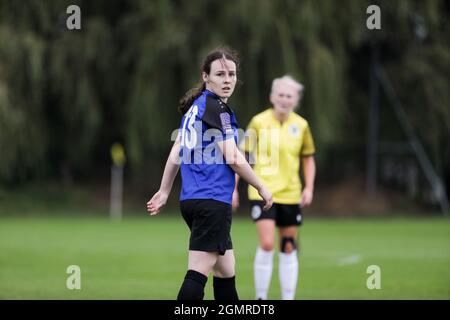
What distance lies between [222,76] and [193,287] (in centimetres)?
149

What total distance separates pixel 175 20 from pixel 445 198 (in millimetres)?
9942

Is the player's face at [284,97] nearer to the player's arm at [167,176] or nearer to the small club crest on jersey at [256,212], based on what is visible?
the small club crest on jersey at [256,212]

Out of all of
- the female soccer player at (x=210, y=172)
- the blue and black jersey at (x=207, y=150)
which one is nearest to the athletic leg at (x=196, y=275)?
the female soccer player at (x=210, y=172)

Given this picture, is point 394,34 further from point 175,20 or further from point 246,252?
point 246,252

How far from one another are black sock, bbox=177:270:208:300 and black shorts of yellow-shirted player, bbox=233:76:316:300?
266 cm

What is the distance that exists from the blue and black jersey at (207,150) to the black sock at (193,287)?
540 millimetres

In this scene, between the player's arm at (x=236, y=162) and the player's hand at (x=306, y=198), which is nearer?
the player's arm at (x=236, y=162)

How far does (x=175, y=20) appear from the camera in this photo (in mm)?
23641

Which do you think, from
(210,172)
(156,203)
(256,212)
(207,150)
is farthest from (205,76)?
(256,212)

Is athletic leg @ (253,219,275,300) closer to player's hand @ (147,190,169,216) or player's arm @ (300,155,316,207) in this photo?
player's arm @ (300,155,316,207)

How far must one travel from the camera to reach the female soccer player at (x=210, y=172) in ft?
19.7

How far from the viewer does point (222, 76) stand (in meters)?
6.18

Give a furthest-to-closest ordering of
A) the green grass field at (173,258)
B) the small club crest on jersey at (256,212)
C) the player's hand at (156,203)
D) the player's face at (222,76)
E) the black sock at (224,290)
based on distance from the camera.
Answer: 1. the green grass field at (173,258)
2. the small club crest on jersey at (256,212)
3. the player's hand at (156,203)
4. the black sock at (224,290)
5. the player's face at (222,76)
